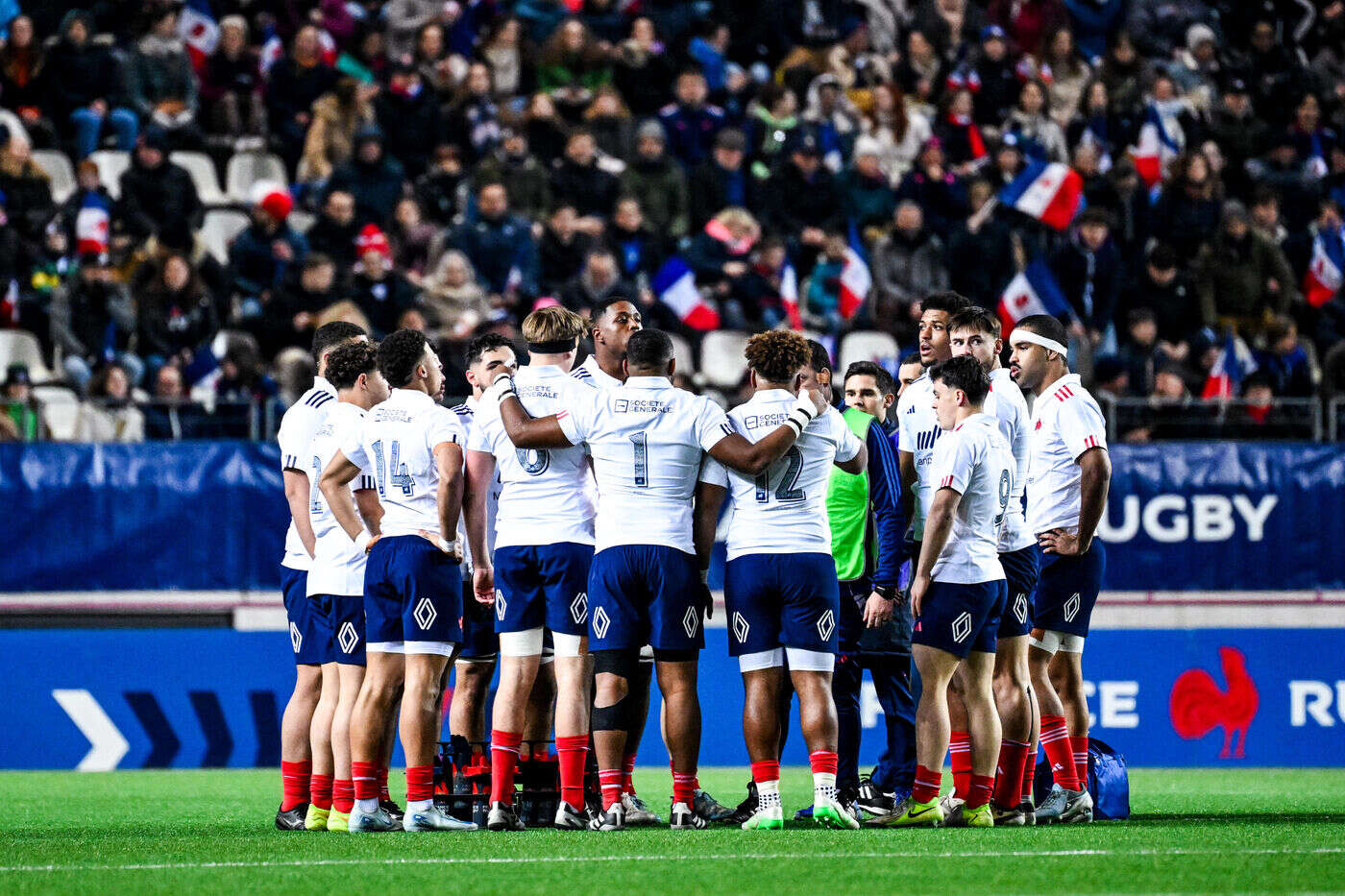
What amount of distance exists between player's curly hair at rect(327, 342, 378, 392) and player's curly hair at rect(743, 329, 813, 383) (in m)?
1.86

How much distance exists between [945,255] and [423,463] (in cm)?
997

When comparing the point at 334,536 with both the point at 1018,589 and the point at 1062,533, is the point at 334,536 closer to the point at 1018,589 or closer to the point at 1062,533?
the point at 1018,589

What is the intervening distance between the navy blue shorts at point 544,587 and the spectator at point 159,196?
9784mm

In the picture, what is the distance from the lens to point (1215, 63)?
830 inches

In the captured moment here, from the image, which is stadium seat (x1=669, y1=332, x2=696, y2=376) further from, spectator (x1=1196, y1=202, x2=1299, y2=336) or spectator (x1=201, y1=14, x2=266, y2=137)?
spectator (x1=201, y1=14, x2=266, y2=137)

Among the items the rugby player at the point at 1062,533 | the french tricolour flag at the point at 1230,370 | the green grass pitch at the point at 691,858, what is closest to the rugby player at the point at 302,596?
the green grass pitch at the point at 691,858

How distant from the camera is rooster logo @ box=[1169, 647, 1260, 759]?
47.4 feet

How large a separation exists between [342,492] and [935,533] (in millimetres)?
2776

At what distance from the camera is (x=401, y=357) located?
29.1 feet

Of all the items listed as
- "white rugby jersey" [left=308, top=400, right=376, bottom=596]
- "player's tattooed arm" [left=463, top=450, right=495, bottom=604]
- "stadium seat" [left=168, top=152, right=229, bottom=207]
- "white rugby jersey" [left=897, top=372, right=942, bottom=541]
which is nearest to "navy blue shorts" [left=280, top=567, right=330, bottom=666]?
"white rugby jersey" [left=308, top=400, right=376, bottom=596]

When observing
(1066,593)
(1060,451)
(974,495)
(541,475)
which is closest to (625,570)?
(541,475)

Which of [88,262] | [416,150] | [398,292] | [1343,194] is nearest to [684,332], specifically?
[398,292]

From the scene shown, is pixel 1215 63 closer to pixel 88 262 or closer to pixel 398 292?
pixel 398 292

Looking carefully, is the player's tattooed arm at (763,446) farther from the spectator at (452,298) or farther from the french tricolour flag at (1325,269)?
the french tricolour flag at (1325,269)
